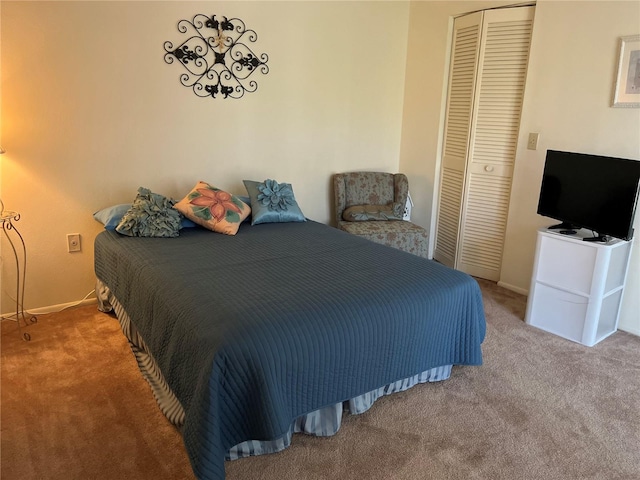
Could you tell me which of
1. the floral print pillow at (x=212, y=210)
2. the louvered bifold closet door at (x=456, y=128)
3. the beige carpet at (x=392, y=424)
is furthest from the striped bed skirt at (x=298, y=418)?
the louvered bifold closet door at (x=456, y=128)

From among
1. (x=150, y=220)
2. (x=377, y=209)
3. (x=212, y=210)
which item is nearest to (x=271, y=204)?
(x=212, y=210)

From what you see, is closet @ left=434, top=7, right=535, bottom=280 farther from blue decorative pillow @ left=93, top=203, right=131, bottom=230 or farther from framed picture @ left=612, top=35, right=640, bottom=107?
blue decorative pillow @ left=93, top=203, right=131, bottom=230

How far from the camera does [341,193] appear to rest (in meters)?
4.12

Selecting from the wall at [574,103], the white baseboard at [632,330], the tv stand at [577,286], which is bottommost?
the white baseboard at [632,330]

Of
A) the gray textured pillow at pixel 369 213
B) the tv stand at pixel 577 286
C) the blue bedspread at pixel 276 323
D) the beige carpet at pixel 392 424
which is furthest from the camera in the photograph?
the gray textured pillow at pixel 369 213

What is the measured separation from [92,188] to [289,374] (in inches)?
82.8

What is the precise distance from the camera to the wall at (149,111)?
9.75 ft

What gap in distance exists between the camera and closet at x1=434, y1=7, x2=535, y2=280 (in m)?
3.64

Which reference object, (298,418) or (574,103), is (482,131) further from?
(298,418)

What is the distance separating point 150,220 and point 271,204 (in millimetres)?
819

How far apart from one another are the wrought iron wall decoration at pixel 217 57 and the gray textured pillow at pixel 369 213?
4.05 ft

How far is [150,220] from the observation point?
2.97 metres

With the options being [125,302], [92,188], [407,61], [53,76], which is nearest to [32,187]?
[92,188]

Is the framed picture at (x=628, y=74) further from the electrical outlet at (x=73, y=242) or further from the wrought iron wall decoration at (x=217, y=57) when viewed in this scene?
the electrical outlet at (x=73, y=242)
